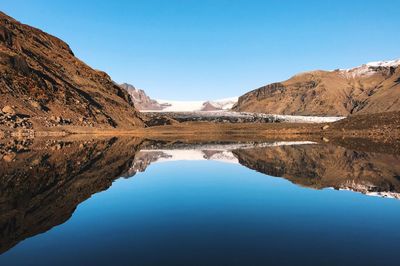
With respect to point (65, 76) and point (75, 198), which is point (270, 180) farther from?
point (65, 76)

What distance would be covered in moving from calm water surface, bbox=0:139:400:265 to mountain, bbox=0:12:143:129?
77.2 m

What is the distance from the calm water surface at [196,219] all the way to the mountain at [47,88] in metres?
77.2

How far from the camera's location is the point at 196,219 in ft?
51.7

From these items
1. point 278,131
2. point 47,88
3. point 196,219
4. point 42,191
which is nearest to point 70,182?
point 42,191

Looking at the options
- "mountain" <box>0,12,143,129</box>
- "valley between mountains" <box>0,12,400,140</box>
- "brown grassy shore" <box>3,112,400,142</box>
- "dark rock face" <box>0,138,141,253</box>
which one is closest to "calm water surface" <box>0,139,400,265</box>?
"dark rock face" <box>0,138,141,253</box>

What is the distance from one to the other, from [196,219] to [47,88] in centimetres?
10964

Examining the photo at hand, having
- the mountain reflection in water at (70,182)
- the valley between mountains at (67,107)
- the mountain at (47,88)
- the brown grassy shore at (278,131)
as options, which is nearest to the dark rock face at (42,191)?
the mountain reflection in water at (70,182)

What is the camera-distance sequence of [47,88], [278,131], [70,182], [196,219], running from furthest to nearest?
[278,131] → [47,88] → [70,182] → [196,219]

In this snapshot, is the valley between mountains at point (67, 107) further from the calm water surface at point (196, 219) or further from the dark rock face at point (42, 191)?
the calm water surface at point (196, 219)

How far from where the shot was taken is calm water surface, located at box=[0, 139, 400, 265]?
11.2m

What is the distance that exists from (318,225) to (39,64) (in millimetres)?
123492

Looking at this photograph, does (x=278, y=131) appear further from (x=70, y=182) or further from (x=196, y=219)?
(x=196, y=219)

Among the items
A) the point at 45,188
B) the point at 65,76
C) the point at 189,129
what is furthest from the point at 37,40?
the point at 45,188

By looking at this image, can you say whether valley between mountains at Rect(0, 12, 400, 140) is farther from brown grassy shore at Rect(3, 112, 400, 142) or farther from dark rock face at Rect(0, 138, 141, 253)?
dark rock face at Rect(0, 138, 141, 253)
